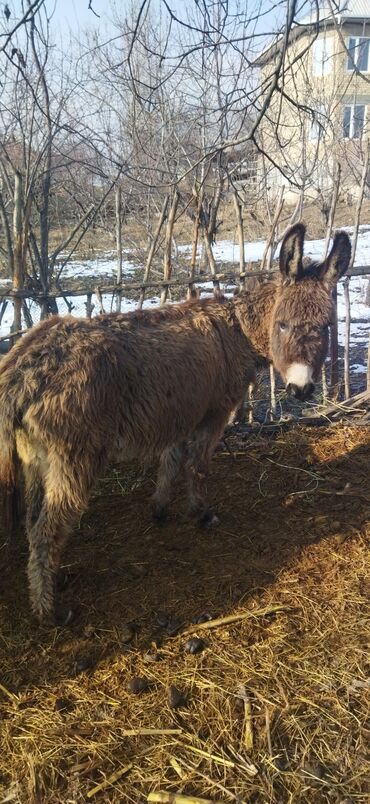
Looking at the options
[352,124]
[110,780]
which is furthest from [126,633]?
[352,124]

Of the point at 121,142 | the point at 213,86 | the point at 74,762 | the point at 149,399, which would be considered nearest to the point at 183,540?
the point at 149,399

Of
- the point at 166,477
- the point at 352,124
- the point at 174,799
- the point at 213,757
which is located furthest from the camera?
the point at 352,124

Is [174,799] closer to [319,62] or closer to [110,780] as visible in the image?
[110,780]

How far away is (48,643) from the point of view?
2703mm

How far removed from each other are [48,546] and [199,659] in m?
1.01

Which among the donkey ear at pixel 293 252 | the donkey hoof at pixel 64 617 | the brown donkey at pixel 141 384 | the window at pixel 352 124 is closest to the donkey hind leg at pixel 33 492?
the brown donkey at pixel 141 384

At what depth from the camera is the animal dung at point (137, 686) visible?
242 cm

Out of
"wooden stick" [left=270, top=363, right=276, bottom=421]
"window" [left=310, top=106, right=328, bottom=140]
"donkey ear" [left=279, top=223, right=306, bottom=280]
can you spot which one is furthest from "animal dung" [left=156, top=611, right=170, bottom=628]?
"window" [left=310, top=106, right=328, bottom=140]

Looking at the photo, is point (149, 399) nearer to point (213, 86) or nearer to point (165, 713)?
point (165, 713)

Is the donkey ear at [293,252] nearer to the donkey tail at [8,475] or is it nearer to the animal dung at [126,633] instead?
the donkey tail at [8,475]

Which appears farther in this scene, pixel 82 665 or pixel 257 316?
pixel 257 316

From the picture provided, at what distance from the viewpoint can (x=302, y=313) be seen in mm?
3521

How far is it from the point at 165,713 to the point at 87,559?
128cm

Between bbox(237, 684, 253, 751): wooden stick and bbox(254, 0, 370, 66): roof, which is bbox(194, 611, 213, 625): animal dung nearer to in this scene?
bbox(237, 684, 253, 751): wooden stick
